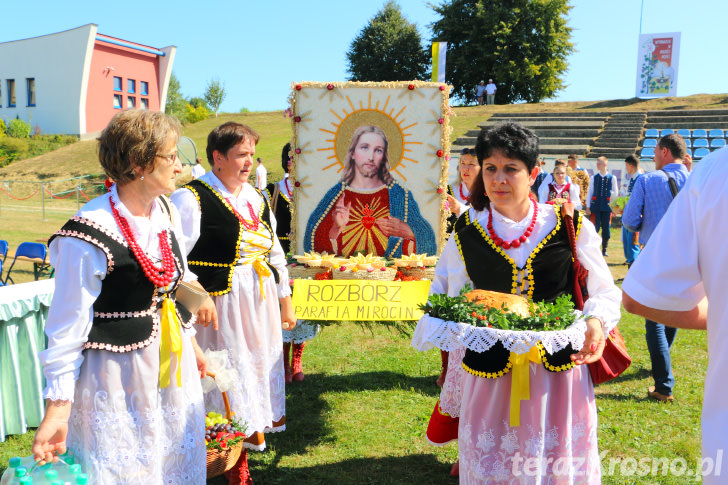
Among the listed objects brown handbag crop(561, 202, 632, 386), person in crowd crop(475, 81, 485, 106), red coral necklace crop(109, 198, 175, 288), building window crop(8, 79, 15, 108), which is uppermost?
person in crowd crop(475, 81, 485, 106)

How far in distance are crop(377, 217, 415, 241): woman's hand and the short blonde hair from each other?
99.0 inches

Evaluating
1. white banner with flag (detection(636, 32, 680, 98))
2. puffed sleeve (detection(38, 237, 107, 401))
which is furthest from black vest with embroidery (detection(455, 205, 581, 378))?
white banner with flag (detection(636, 32, 680, 98))

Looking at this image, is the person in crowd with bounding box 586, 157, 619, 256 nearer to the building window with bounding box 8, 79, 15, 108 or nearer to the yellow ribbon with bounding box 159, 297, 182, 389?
the yellow ribbon with bounding box 159, 297, 182, 389

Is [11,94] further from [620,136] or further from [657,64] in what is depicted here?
[657,64]

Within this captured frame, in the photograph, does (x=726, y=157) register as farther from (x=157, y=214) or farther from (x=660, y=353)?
(x=660, y=353)

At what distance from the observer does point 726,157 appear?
1.33m

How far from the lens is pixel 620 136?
24203 mm

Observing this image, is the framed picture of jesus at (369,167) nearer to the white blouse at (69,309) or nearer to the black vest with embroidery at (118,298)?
the black vest with embroidery at (118,298)

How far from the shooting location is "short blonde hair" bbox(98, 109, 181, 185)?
6.80 feet

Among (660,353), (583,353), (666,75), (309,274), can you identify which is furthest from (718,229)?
(666,75)

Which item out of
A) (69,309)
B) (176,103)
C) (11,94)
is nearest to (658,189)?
(69,309)

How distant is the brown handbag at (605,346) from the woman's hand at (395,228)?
73.9 inches

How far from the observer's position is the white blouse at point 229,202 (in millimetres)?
3238

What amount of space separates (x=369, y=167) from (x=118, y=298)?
2.65 m
